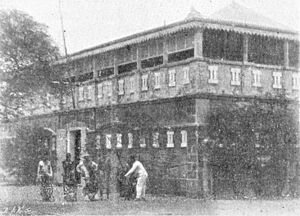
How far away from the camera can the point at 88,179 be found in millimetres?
22078

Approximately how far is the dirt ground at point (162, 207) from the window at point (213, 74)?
4575 mm

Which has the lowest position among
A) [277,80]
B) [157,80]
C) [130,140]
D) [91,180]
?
[91,180]

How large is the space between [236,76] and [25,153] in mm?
13027

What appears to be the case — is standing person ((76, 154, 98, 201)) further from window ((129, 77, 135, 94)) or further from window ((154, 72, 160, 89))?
window ((129, 77, 135, 94))

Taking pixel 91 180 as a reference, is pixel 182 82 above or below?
above

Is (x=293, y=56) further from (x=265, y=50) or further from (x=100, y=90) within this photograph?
(x=100, y=90)

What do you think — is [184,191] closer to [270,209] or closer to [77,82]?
[270,209]

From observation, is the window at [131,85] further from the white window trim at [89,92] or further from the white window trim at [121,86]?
the white window trim at [89,92]

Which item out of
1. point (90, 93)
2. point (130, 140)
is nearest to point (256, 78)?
point (130, 140)

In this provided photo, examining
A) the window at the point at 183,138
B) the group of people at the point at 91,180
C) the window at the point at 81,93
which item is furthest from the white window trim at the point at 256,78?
the window at the point at 81,93

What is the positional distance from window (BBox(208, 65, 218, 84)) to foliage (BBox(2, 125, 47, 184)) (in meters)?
12.0

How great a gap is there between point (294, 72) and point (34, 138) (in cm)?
1414

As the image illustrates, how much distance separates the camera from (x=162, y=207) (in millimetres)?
18703

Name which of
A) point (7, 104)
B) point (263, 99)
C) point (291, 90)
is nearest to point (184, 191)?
point (263, 99)
